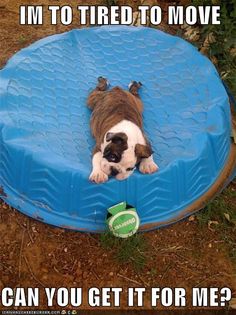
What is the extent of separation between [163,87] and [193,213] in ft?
4.24

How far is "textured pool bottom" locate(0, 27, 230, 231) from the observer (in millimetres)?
3686

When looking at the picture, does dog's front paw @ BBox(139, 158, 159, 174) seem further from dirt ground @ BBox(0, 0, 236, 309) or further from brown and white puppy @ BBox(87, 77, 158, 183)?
dirt ground @ BBox(0, 0, 236, 309)

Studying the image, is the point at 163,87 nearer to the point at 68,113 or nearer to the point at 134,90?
the point at 134,90

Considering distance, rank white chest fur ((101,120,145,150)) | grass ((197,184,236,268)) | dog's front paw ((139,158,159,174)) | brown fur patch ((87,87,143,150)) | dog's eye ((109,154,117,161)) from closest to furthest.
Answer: dog's eye ((109,154,117,161))
white chest fur ((101,120,145,150))
dog's front paw ((139,158,159,174))
brown fur patch ((87,87,143,150))
grass ((197,184,236,268))

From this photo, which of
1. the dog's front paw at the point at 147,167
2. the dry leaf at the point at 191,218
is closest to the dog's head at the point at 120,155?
the dog's front paw at the point at 147,167

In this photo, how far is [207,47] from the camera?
521 centimetres

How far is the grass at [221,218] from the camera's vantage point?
3883mm

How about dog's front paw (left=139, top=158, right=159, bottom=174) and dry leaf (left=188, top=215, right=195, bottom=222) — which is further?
dry leaf (left=188, top=215, right=195, bottom=222)

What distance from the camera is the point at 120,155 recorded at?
3.34 metres

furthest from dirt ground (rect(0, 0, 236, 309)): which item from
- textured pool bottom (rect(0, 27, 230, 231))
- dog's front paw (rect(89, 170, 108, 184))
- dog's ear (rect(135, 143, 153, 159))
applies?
dog's ear (rect(135, 143, 153, 159))

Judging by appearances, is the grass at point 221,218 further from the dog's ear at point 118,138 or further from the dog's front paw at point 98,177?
the dog's ear at point 118,138

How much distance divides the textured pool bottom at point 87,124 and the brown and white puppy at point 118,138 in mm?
96

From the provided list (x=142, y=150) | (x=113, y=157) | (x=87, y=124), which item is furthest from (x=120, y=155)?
(x=87, y=124)

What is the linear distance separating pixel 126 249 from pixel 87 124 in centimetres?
115
